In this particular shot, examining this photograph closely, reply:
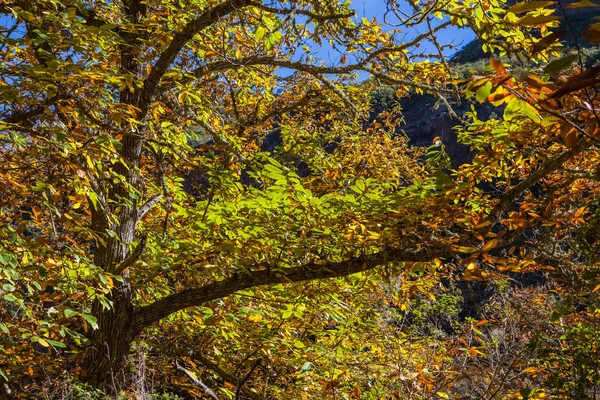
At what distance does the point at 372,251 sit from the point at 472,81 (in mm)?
2605

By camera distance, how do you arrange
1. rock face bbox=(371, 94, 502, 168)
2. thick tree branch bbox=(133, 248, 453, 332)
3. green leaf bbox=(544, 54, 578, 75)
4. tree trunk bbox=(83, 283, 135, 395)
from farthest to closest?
rock face bbox=(371, 94, 502, 168) → tree trunk bbox=(83, 283, 135, 395) → thick tree branch bbox=(133, 248, 453, 332) → green leaf bbox=(544, 54, 578, 75)

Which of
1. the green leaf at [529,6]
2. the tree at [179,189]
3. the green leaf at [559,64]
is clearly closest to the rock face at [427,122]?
the tree at [179,189]

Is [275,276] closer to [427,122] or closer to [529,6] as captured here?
[529,6]

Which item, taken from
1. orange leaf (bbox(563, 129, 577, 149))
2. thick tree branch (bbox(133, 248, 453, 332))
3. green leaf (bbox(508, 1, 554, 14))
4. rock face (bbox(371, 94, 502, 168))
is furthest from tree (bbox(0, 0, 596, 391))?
rock face (bbox(371, 94, 502, 168))

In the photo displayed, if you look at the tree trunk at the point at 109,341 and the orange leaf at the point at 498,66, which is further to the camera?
the tree trunk at the point at 109,341

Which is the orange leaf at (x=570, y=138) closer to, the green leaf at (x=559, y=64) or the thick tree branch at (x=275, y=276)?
the green leaf at (x=559, y=64)

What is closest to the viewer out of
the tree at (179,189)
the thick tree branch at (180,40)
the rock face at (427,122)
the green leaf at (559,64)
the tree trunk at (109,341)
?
the green leaf at (559,64)

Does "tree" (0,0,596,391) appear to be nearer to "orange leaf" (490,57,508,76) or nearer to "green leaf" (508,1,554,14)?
"orange leaf" (490,57,508,76)

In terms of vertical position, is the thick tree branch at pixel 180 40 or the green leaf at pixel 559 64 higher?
the thick tree branch at pixel 180 40

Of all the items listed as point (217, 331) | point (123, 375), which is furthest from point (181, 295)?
point (123, 375)

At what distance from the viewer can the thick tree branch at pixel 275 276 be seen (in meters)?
3.55

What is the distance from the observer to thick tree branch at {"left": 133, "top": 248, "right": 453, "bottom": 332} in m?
3.55

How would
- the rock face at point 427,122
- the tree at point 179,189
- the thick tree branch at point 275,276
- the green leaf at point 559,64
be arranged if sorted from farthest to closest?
the rock face at point 427,122, the thick tree branch at point 275,276, the tree at point 179,189, the green leaf at point 559,64

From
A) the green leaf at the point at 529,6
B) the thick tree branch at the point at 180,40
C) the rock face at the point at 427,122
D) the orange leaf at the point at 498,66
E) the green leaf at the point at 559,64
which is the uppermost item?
the rock face at the point at 427,122
